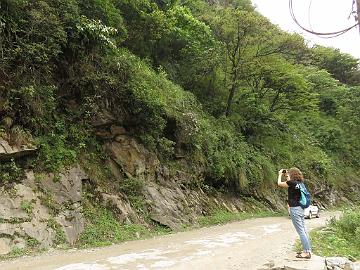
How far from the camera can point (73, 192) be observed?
11.2 metres

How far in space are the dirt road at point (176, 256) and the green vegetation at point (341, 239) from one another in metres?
0.75

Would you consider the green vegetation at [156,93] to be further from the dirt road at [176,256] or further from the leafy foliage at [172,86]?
the dirt road at [176,256]

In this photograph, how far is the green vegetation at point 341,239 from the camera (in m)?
8.96

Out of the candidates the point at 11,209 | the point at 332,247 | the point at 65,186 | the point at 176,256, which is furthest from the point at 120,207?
the point at 332,247

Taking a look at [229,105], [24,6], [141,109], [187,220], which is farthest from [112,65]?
[229,105]

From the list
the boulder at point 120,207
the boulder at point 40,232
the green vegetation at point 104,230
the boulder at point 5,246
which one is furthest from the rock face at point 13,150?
the boulder at point 120,207

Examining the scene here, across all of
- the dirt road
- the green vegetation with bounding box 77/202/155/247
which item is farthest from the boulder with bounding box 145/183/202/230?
the dirt road

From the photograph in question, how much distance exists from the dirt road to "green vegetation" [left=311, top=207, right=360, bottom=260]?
0.75 meters

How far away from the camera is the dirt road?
23.7 ft

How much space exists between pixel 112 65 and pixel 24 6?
3.69 m

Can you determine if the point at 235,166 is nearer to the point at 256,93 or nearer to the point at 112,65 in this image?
the point at 256,93

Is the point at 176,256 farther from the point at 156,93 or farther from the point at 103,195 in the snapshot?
the point at 156,93

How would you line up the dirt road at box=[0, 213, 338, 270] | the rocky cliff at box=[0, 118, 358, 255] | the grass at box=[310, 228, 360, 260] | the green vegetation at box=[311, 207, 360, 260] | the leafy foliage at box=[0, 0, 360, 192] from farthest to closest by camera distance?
the leafy foliage at box=[0, 0, 360, 192], the rocky cliff at box=[0, 118, 358, 255], the green vegetation at box=[311, 207, 360, 260], the grass at box=[310, 228, 360, 260], the dirt road at box=[0, 213, 338, 270]

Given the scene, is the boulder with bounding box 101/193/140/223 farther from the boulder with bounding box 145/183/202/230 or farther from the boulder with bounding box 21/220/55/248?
the boulder with bounding box 21/220/55/248
